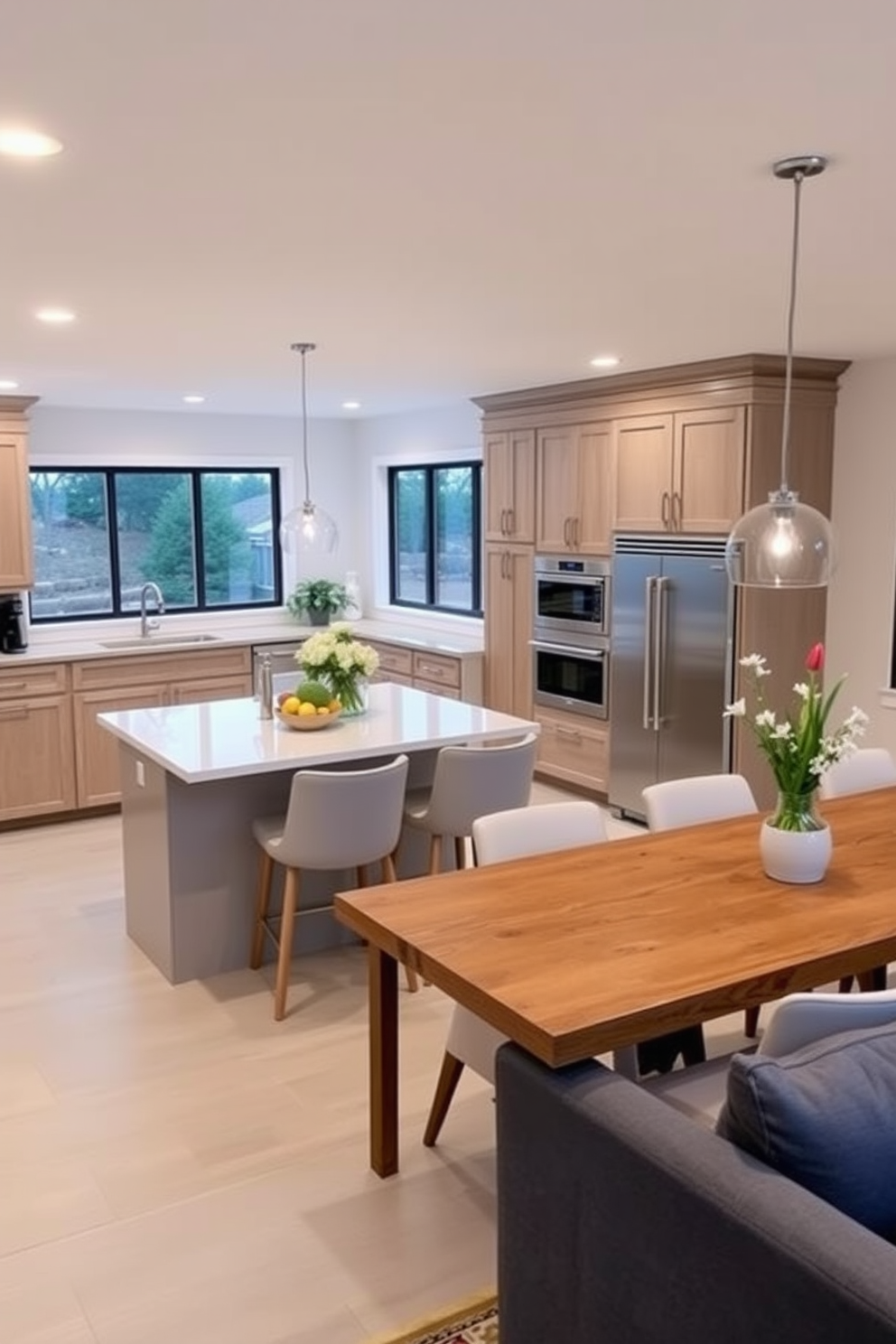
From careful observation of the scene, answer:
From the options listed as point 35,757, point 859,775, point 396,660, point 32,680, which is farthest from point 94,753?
point 859,775

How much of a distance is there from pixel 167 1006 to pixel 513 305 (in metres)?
2.64

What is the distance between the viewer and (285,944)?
3.69 m

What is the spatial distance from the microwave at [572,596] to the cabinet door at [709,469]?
0.67m

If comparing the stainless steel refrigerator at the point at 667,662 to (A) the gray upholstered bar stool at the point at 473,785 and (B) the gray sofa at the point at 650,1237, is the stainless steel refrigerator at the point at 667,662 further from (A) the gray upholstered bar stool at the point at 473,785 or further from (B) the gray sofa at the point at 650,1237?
(B) the gray sofa at the point at 650,1237

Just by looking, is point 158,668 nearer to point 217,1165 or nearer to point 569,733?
point 569,733

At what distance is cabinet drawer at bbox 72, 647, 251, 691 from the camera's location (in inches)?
241

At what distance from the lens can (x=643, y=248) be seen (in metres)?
2.79

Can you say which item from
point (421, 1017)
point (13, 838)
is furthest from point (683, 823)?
point (13, 838)

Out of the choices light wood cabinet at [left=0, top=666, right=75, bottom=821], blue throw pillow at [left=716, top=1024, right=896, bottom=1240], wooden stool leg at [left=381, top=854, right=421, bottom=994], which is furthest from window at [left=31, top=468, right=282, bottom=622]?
blue throw pillow at [left=716, top=1024, right=896, bottom=1240]

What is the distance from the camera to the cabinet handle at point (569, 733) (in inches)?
242

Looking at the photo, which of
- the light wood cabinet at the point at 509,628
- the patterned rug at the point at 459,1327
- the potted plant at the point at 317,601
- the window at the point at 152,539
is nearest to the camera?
the patterned rug at the point at 459,1327

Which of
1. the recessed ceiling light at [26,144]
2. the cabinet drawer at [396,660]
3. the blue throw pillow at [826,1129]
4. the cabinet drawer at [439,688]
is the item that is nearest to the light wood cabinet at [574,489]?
the cabinet drawer at [439,688]

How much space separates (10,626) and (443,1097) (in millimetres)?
4367

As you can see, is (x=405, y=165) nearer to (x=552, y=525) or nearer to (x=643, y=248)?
(x=643, y=248)
